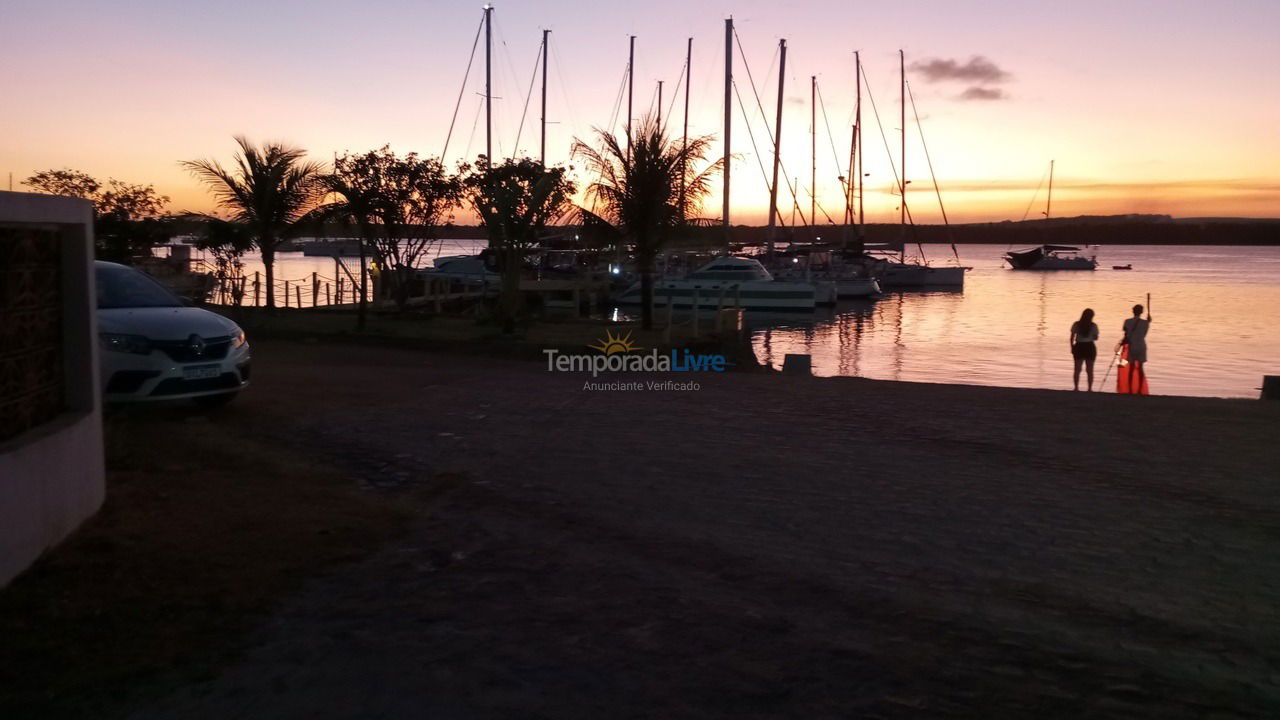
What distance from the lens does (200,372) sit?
9.75 meters

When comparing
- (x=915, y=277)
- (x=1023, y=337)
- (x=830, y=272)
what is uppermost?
(x=830, y=272)

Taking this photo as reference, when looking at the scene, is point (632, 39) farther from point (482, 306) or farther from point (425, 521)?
point (425, 521)

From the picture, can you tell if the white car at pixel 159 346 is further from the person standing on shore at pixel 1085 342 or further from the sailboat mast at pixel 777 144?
the sailboat mast at pixel 777 144

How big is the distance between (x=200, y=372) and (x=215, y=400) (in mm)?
759

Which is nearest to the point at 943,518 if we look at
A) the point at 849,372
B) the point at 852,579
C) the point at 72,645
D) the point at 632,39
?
the point at 852,579

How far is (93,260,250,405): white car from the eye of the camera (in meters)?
9.32

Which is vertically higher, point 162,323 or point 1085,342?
point 162,323

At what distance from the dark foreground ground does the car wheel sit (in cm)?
17

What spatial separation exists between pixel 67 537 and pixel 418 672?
2769 millimetres

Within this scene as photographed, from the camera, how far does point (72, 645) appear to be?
14.1 feet

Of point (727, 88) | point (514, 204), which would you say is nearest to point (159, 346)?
point (514, 204)

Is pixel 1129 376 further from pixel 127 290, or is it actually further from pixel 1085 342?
pixel 127 290

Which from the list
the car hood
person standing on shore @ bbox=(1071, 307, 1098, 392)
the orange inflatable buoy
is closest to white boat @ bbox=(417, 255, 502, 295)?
person standing on shore @ bbox=(1071, 307, 1098, 392)

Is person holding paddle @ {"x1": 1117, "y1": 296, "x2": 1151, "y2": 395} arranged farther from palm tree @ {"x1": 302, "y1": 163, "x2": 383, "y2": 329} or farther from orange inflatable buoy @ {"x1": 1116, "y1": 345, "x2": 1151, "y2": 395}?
palm tree @ {"x1": 302, "y1": 163, "x2": 383, "y2": 329}
